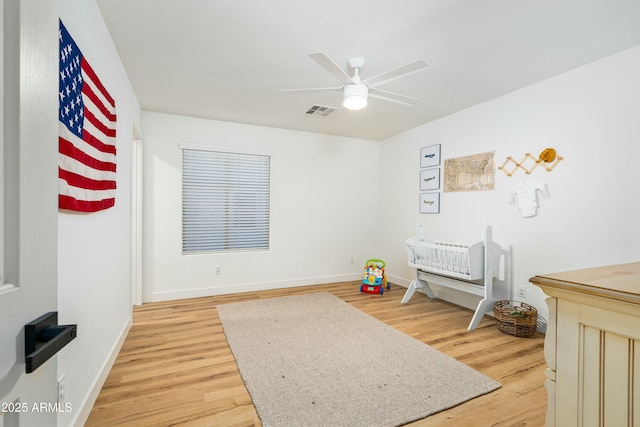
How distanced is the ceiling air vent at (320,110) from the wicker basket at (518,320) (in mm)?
2888

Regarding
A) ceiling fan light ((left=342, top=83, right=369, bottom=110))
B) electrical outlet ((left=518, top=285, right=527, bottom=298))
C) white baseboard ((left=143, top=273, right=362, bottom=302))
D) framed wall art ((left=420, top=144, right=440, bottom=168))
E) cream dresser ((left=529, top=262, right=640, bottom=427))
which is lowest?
white baseboard ((left=143, top=273, right=362, bottom=302))

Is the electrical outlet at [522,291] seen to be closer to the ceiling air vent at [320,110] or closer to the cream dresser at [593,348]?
the cream dresser at [593,348]

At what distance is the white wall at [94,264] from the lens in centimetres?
144

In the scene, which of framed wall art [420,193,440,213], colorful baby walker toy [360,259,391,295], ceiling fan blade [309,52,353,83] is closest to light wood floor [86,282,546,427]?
colorful baby walker toy [360,259,391,295]

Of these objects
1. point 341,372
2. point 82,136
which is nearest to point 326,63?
point 82,136

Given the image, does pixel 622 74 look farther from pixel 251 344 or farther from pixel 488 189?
pixel 251 344

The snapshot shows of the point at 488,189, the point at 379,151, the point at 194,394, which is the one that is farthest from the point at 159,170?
the point at 488,189

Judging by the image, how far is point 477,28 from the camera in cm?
206

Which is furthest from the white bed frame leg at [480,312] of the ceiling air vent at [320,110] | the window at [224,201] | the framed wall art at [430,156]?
the window at [224,201]

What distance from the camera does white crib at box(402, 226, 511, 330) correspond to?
304 cm

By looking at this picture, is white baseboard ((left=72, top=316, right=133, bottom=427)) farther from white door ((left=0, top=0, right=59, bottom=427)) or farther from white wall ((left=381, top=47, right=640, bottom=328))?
white wall ((left=381, top=47, right=640, bottom=328))

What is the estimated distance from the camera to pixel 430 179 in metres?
4.23

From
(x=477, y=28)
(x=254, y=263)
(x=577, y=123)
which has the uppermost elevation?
(x=477, y=28)

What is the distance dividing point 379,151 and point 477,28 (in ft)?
10.7
